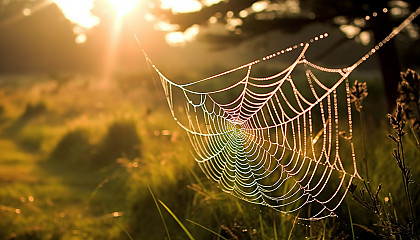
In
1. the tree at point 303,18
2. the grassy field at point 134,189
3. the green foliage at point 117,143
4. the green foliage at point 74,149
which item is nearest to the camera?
the grassy field at point 134,189

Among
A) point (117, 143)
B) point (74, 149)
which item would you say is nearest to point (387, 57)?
point (117, 143)

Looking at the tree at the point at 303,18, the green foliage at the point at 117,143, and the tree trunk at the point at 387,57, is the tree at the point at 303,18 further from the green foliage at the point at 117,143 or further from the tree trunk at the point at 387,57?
the green foliage at the point at 117,143

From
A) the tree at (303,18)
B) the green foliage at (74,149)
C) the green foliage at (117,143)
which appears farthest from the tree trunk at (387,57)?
the green foliage at (74,149)

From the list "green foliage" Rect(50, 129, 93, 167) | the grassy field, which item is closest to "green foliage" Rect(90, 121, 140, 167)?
the grassy field

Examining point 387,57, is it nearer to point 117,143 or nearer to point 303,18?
point 303,18

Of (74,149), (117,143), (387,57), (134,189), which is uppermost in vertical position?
(74,149)

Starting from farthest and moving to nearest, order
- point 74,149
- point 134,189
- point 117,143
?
point 74,149
point 117,143
point 134,189

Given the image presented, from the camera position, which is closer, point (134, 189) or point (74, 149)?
point (134, 189)
